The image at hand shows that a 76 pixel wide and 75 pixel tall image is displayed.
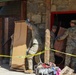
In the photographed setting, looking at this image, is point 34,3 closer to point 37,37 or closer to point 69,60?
point 37,37

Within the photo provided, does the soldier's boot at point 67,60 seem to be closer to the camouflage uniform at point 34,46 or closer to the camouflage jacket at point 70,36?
the camouflage jacket at point 70,36

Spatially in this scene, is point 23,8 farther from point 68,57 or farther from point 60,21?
point 68,57

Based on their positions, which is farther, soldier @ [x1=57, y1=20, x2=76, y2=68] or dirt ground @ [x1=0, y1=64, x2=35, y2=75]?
dirt ground @ [x1=0, y1=64, x2=35, y2=75]

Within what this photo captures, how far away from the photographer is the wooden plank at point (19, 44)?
10.9 metres

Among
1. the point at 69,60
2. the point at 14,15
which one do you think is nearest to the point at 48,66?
the point at 69,60

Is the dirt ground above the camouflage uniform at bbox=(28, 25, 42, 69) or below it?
below

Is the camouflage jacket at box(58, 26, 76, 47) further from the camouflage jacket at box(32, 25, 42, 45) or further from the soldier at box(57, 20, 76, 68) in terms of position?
the camouflage jacket at box(32, 25, 42, 45)

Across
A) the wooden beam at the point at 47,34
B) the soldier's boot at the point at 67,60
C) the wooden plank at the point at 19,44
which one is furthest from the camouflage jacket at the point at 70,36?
the wooden plank at the point at 19,44

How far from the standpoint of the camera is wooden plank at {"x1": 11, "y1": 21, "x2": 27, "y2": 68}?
430 inches

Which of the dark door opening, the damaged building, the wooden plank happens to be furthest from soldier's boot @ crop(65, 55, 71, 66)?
the wooden plank

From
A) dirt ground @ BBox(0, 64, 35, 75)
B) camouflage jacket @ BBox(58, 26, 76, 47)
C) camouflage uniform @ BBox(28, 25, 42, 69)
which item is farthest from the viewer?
camouflage uniform @ BBox(28, 25, 42, 69)

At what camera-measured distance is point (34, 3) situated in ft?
37.7

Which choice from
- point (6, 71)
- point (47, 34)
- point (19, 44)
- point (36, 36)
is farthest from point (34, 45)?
point (6, 71)

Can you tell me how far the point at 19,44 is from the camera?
11039 millimetres
